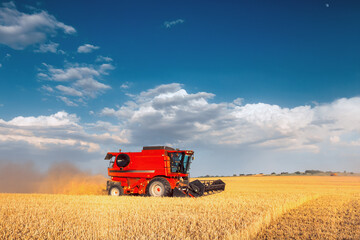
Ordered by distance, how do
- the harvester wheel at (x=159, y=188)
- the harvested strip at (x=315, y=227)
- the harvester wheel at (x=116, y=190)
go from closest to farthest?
the harvested strip at (x=315, y=227) → the harvester wheel at (x=159, y=188) → the harvester wheel at (x=116, y=190)

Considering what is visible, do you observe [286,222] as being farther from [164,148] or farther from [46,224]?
[164,148]

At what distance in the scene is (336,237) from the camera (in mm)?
7441

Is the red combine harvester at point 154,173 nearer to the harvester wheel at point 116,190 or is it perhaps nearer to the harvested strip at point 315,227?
the harvester wheel at point 116,190

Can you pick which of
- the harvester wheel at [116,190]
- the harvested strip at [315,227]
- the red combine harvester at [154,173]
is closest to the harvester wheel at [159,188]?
the red combine harvester at [154,173]

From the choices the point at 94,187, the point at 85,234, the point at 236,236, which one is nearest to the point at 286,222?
the point at 236,236

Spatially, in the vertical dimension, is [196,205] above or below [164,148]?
below

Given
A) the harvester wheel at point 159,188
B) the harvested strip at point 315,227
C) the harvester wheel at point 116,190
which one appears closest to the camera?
the harvested strip at point 315,227

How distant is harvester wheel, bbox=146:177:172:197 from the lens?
1631cm

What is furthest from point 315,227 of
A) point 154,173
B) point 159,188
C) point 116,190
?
point 116,190

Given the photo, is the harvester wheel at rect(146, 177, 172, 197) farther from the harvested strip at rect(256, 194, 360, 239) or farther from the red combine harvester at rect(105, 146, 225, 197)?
the harvested strip at rect(256, 194, 360, 239)

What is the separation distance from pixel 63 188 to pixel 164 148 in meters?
9.49

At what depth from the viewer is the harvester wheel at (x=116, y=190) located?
1750 cm

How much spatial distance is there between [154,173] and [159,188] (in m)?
1.11

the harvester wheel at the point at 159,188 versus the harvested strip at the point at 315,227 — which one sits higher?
the harvester wheel at the point at 159,188
